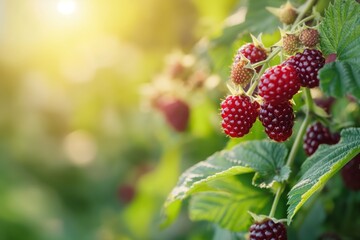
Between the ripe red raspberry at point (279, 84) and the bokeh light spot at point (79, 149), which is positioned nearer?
the ripe red raspberry at point (279, 84)

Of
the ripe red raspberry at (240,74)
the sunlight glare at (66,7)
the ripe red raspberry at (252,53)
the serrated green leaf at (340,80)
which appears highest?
the sunlight glare at (66,7)

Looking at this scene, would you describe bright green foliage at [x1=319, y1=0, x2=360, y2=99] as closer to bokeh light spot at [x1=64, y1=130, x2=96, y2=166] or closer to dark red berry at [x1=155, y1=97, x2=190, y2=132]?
dark red berry at [x1=155, y1=97, x2=190, y2=132]

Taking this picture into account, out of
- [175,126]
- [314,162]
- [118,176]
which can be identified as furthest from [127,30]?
[314,162]

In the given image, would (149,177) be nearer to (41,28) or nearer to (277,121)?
(277,121)

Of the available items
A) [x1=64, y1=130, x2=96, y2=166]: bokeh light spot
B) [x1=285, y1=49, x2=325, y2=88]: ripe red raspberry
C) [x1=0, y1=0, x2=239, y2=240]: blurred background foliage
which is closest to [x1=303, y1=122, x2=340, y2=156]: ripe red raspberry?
[x1=285, y1=49, x2=325, y2=88]: ripe red raspberry

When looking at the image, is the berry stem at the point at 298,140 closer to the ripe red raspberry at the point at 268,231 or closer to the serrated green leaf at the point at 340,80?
the ripe red raspberry at the point at 268,231

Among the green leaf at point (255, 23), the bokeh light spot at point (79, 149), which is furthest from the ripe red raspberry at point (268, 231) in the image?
the bokeh light spot at point (79, 149)

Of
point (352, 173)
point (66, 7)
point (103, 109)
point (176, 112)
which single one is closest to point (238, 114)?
point (352, 173)
